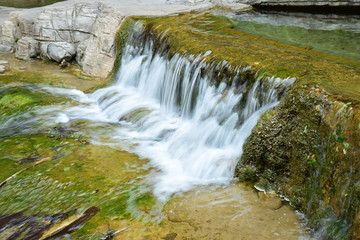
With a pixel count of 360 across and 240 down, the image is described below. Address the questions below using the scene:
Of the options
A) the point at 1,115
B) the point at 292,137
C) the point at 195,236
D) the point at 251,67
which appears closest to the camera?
the point at 195,236

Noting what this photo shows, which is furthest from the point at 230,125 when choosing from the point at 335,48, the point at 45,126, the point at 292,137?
the point at 45,126

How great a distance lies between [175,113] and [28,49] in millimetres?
7665

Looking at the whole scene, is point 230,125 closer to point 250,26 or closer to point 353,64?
point 353,64

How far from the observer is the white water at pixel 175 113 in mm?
5777

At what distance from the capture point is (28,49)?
42.8 ft

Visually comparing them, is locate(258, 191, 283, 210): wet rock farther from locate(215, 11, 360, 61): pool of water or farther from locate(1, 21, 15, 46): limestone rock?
locate(1, 21, 15, 46): limestone rock

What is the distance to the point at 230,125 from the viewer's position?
6.25 metres

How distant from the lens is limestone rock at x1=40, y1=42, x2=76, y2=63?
12.4 meters

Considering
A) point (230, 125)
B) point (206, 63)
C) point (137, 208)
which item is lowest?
point (137, 208)

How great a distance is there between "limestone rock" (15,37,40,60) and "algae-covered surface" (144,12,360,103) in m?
4.77

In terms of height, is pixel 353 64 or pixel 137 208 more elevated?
pixel 353 64

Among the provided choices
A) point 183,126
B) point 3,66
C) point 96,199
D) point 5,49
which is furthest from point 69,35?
point 96,199

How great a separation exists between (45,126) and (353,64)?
20.2 feet

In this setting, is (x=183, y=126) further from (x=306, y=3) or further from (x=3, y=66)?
(x=3, y=66)
